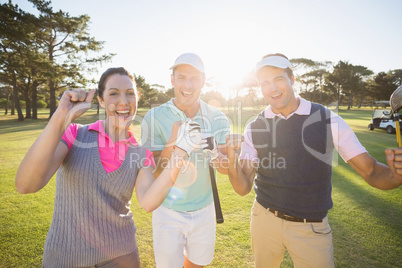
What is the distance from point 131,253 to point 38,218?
14.7 feet

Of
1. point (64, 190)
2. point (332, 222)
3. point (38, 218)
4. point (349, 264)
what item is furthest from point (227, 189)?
point (64, 190)

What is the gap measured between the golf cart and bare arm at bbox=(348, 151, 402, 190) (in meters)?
20.8

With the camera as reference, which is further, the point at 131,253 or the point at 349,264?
the point at 349,264

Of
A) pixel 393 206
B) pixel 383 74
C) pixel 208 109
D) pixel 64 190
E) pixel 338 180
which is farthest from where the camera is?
pixel 383 74

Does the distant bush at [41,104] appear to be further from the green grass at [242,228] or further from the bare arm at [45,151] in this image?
the bare arm at [45,151]

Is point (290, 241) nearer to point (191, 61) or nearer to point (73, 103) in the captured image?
point (191, 61)

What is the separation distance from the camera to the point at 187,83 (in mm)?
2793

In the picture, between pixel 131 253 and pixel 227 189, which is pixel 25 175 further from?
pixel 227 189

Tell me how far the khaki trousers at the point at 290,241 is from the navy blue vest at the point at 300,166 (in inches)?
5.4

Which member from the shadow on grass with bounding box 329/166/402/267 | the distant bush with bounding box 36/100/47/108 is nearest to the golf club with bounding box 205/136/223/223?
the shadow on grass with bounding box 329/166/402/267

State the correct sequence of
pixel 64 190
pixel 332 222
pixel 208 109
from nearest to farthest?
pixel 64 190 → pixel 208 109 → pixel 332 222

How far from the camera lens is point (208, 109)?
2998 millimetres

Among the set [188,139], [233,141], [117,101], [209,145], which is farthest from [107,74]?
[233,141]

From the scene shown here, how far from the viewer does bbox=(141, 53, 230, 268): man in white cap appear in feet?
8.37
